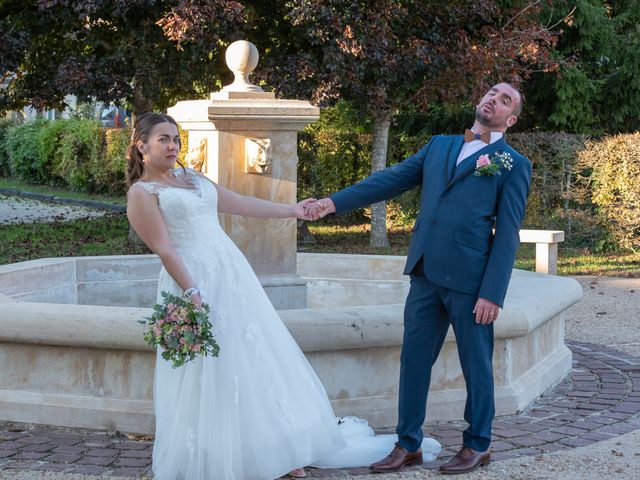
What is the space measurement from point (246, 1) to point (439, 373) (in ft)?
28.9

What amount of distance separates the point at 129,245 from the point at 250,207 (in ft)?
31.2

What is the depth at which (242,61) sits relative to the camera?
6277mm

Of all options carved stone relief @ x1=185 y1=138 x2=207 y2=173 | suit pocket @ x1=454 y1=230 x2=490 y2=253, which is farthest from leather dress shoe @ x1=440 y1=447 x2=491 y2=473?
carved stone relief @ x1=185 y1=138 x2=207 y2=173

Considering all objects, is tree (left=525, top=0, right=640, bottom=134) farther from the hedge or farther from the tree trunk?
the tree trunk

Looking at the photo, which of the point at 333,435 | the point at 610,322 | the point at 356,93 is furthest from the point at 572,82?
the point at 333,435

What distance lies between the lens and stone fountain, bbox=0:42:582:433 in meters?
5.21

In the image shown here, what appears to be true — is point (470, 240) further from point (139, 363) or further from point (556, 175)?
point (556, 175)

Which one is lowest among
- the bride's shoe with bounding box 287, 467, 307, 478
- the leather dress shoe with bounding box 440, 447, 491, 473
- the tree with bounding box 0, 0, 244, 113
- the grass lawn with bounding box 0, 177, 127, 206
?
the bride's shoe with bounding box 287, 467, 307, 478

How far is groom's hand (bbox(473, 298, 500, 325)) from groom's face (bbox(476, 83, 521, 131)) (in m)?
0.83

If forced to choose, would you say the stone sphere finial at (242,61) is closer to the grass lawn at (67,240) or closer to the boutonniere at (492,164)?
the boutonniere at (492,164)

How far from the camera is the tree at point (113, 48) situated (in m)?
11.9

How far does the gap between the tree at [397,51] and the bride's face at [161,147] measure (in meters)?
7.67

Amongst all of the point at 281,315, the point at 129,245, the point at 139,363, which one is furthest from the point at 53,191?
the point at 281,315

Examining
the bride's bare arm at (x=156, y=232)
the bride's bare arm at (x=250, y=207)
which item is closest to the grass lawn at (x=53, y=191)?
the bride's bare arm at (x=250, y=207)
